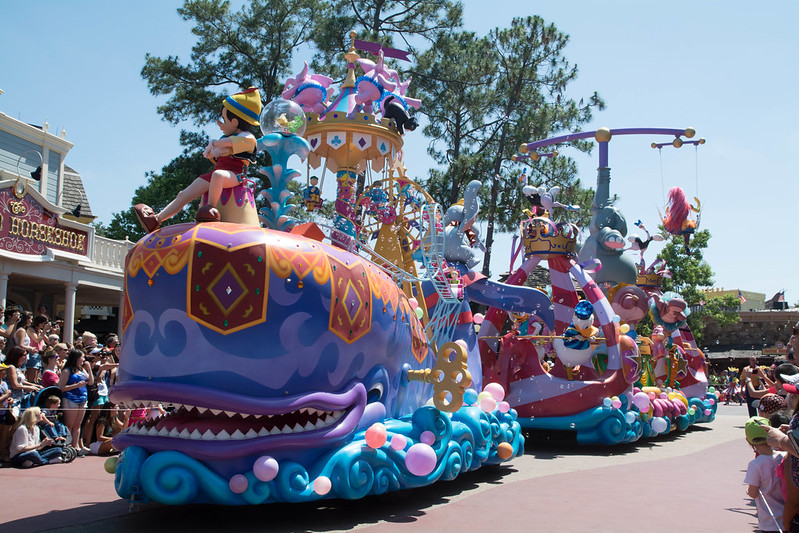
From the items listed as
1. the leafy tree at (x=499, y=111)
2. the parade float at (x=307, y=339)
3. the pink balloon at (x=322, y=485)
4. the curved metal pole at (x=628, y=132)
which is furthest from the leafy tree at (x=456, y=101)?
the pink balloon at (x=322, y=485)

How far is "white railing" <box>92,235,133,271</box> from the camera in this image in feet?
61.6

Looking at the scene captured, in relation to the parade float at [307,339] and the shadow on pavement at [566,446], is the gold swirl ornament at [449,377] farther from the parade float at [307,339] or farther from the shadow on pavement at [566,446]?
the shadow on pavement at [566,446]

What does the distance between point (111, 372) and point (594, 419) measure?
701 centimetres

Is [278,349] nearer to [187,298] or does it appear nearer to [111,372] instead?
[187,298]

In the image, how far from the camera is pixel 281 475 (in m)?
5.32

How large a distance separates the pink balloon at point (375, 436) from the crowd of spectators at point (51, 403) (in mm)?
4443

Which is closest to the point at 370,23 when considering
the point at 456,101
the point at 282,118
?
the point at 456,101

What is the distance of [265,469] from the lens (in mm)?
5195

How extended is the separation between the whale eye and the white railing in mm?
14179

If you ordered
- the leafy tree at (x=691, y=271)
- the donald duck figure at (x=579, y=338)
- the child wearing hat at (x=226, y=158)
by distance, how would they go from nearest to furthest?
A: 1. the child wearing hat at (x=226, y=158)
2. the donald duck figure at (x=579, y=338)
3. the leafy tree at (x=691, y=271)

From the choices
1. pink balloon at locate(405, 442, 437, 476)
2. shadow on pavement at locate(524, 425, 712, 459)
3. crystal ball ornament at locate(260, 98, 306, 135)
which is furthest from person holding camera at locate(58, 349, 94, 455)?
shadow on pavement at locate(524, 425, 712, 459)

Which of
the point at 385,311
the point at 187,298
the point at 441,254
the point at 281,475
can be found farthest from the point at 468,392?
the point at 187,298

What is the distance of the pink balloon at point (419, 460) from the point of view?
6.10m

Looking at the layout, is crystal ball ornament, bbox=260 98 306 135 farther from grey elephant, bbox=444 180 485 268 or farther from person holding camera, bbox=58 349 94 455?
person holding camera, bbox=58 349 94 455
